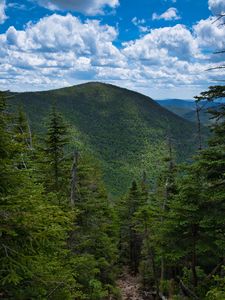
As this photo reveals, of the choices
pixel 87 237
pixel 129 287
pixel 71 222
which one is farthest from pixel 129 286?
pixel 71 222

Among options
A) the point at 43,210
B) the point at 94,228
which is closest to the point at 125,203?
the point at 94,228

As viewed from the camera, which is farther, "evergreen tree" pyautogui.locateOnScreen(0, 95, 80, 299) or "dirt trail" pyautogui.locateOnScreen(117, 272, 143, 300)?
"dirt trail" pyautogui.locateOnScreen(117, 272, 143, 300)

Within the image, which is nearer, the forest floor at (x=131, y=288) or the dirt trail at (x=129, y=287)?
the forest floor at (x=131, y=288)

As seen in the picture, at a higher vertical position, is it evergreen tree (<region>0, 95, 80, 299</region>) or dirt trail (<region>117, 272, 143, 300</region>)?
evergreen tree (<region>0, 95, 80, 299</region>)

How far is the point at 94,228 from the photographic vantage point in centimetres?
2489

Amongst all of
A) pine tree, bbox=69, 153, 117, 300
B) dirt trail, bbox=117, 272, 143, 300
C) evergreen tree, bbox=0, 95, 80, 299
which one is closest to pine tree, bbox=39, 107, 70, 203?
pine tree, bbox=69, 153, 117, 300

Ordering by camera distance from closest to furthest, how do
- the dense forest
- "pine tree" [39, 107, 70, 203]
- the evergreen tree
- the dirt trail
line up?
the evergreen tree → the dense forest → "pine tree" [39, 107, 70, 203] → the dirt trail

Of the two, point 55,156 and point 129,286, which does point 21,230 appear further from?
point 129,286

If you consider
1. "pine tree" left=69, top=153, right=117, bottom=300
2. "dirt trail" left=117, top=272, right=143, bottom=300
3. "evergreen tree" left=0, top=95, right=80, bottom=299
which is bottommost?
"dirt trail" left=117, top=272, right=143, bottom=300

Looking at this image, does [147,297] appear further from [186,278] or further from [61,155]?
[61,155]

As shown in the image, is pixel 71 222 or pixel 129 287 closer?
pixel 71 222

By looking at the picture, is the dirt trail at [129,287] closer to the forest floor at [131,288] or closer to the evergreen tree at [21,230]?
the forest floor at [131,288]

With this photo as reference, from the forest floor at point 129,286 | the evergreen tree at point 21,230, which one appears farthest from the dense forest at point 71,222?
the forest floor at point 129,286

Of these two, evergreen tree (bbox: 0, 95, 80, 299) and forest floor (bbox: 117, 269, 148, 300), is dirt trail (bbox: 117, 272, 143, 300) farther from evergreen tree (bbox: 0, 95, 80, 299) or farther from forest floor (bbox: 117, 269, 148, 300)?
evergreen tree (bbox: 0, 95, 80, 299)
